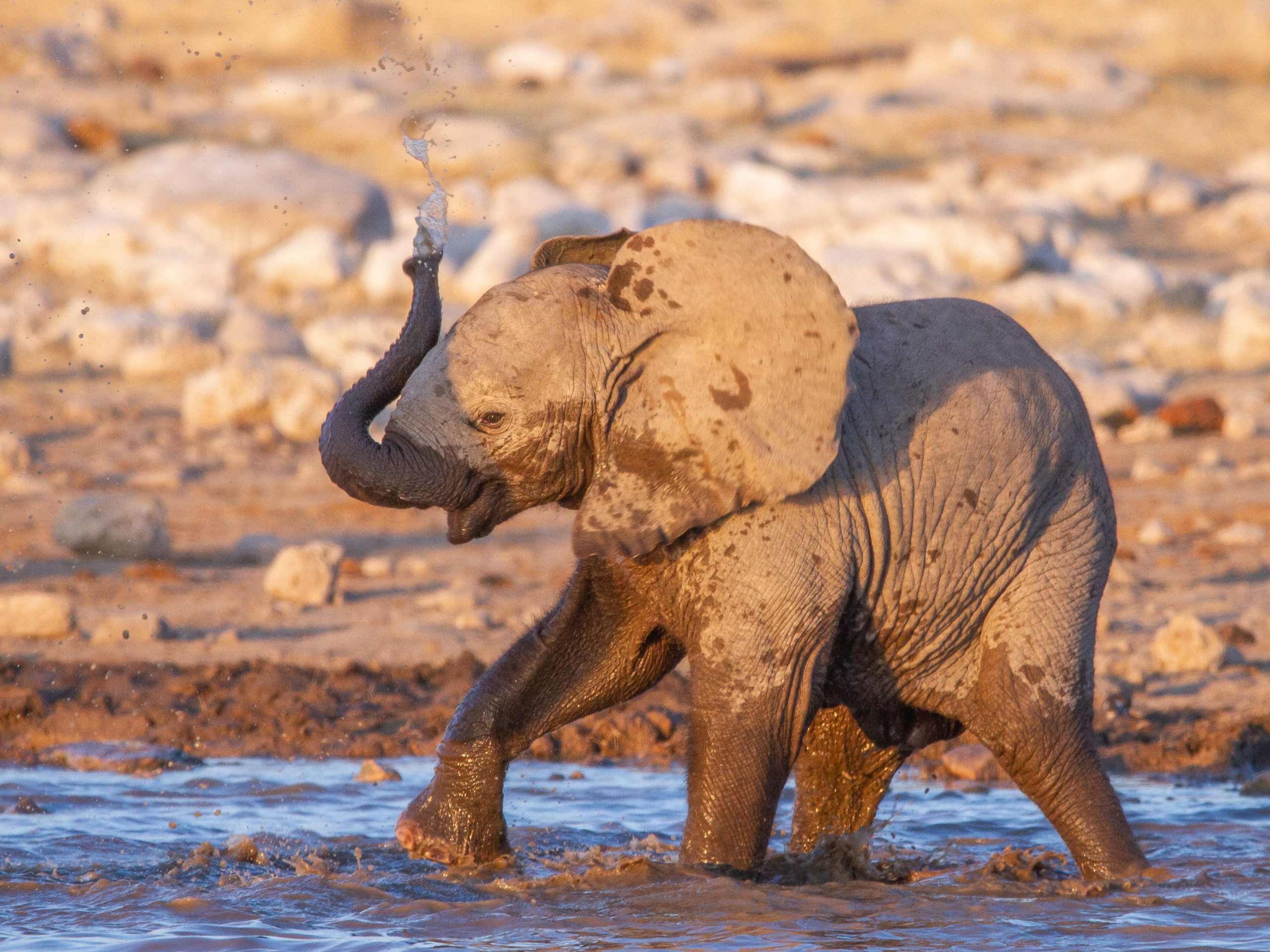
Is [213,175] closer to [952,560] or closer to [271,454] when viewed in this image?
[271,454]

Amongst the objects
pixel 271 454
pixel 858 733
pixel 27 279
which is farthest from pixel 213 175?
pixel 858 733

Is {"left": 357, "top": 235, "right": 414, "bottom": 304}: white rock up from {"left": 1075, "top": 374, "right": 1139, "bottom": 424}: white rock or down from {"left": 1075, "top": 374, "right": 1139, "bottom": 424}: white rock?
up

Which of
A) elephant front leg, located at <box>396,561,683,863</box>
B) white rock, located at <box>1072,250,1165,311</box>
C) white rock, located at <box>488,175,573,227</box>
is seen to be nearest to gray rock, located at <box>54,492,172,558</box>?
elephant front leg, located at <box>396,561,683,863</box>

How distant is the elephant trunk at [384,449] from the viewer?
479 centimetres

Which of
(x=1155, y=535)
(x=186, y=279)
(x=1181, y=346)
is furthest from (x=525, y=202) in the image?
(x=1155, y=535)

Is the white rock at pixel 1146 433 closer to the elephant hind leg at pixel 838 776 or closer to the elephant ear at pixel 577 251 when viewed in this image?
the elephant hind leg at pixel 838 776

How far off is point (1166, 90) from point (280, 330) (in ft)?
43.2

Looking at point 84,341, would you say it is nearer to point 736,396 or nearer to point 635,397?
point 635,397

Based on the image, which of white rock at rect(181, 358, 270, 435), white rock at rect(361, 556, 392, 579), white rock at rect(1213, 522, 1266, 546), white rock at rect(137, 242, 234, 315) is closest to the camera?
white rock at rect(361, 556, 392, 579)

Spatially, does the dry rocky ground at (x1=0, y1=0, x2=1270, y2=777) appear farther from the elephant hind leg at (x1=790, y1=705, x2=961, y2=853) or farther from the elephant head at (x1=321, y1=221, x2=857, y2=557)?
the elephant hind leg at (x1=790, y1=705, x2=961, y2=853)

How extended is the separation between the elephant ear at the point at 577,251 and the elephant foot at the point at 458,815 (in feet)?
4.75

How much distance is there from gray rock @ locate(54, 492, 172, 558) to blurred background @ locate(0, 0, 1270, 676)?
16mm

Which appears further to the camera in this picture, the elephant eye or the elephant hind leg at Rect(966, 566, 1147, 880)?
the elephant hind leg at Rect(966, 566, 1147, 880)

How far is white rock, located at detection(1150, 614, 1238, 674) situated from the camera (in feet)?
26.2
